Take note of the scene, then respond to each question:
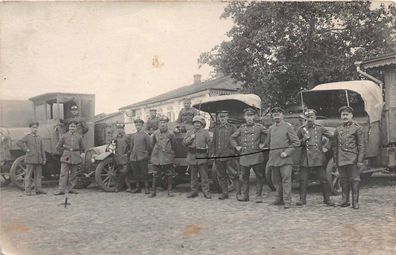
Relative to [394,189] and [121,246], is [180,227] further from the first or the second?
[394,189]

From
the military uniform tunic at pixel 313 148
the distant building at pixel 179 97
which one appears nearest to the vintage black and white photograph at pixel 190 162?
the military uniform tunic at pixel 313 148

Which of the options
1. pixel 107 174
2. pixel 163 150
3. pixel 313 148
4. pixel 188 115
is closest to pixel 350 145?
pixel 313 148

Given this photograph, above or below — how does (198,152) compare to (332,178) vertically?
above

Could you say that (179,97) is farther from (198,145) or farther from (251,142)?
(251,142)

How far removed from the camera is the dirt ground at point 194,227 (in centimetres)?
483

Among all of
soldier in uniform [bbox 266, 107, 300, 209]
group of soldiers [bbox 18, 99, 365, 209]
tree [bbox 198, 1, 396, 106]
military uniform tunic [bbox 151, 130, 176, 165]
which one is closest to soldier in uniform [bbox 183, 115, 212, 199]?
group of soldiers [bbox 18, 99, 365, 209]

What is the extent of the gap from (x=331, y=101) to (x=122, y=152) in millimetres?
4769

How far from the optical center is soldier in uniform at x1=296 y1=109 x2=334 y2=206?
721 centimetres

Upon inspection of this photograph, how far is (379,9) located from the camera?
41.6 ft

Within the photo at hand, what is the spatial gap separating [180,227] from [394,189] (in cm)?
523

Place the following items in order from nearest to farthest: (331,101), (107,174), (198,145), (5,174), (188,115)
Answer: (198,145) < (188,115) < (107,174) < (331,101) < (5,174)

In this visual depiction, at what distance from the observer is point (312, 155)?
7234mm

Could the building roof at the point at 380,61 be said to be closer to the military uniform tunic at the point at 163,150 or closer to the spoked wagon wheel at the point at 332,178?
the spoked wagon wheel at the point at 332,178

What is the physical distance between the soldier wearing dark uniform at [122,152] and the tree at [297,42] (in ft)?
17.1
